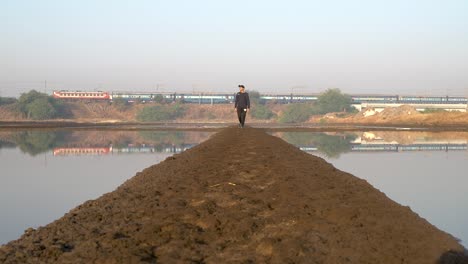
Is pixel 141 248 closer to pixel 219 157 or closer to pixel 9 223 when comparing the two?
pixel 9 223

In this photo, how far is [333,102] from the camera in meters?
125

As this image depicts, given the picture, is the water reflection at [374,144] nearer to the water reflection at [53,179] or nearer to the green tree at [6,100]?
the water reflection at [53,179]

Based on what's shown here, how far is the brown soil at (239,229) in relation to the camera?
15.3ft

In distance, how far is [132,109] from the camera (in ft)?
436

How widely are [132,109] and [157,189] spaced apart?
4978 inches

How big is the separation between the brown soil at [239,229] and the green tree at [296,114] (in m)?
104

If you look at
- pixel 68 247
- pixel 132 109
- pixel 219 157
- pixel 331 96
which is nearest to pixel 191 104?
pixel 132 109

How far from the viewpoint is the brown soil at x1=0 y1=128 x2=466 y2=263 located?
4.67 meters

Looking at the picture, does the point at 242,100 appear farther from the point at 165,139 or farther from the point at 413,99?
the point at 413,99

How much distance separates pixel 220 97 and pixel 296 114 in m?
31.4

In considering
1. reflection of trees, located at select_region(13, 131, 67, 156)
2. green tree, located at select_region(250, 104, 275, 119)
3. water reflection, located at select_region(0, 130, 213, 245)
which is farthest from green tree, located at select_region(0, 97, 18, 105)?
water reflection, located at select_region(0, 130, 213, 245)

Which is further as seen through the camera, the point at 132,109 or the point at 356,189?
the point at 132,109

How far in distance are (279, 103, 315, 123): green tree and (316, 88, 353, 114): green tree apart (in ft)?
19.3

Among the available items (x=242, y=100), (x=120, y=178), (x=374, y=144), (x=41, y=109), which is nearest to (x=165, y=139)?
(x=242, y=100)
